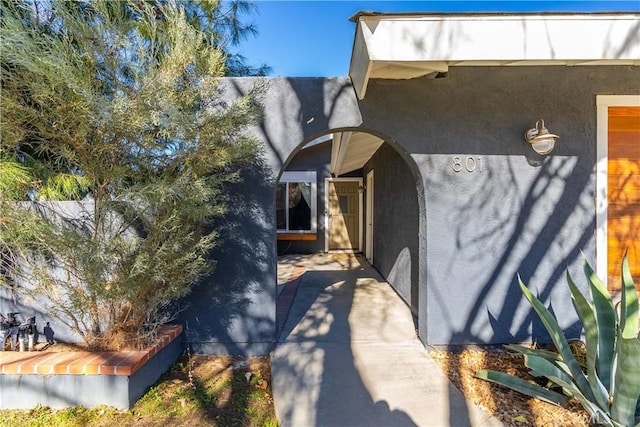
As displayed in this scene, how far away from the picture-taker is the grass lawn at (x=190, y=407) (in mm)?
2277

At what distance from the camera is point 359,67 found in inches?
112

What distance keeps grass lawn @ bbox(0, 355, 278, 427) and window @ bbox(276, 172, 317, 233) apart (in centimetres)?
666

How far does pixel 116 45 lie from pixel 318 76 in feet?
5.94

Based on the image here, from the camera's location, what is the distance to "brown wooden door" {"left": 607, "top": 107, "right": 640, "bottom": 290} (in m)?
3.34

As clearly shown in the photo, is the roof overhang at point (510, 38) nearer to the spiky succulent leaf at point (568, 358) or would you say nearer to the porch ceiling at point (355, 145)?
the porch ceiling at point (355, 145)

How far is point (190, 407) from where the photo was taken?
2436mm

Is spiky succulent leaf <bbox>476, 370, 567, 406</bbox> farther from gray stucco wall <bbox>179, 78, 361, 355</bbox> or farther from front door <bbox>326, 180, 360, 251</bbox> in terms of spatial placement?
front door <bbox>326, 180, 360, 251</bbox>

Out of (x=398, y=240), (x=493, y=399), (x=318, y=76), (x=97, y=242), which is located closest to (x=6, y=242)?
(x=97, y=242)

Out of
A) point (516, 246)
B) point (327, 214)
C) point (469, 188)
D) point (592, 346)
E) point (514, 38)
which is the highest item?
point (514, 38)

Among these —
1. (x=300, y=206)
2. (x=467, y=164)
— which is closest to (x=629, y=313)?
(x=467, y=164)

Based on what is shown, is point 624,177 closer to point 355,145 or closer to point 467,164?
point 467,164

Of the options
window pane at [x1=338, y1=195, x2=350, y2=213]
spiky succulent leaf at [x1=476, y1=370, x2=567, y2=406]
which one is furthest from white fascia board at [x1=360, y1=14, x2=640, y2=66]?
window pane at [x1=338, y1=195, x2=350, y2=213]

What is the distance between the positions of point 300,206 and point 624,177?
24.3 feet

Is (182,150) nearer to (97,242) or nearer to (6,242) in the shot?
(97,242)
